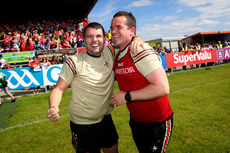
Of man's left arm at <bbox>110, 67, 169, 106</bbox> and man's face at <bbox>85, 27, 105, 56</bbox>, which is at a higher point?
man's face at <bbox>85, 27, 105, 56</bbox>

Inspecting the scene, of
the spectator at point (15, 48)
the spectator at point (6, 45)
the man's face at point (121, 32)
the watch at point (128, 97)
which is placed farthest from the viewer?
the spectator at point (6, 45)

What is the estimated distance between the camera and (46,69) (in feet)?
35.0

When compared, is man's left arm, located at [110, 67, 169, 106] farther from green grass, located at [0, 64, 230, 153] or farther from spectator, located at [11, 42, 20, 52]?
spectator, located at [11, 42, 20, 52]

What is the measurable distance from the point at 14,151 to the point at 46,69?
7.57 metres

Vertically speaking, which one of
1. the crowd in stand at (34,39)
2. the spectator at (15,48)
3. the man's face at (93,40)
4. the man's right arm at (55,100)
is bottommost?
the man's right arm at (55,100)

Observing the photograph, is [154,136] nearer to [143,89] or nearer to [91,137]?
[143,89]

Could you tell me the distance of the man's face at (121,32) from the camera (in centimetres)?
199

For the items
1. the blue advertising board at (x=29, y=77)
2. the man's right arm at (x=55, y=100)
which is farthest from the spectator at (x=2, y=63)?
the man's right arm at (x=55, y=100)

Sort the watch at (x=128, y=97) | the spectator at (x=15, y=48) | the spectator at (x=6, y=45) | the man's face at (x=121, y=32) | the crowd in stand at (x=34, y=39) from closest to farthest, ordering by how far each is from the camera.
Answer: the watch at (x=128, y=97)
the man's face at (x=121, y=32)
the spectator at (x=15, y=48)
the spectator at (x=6, y=45)
the crowd in stand at (x=34, y=39)

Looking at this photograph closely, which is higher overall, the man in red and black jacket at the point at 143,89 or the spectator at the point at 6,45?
the spectator at the point at 6,45

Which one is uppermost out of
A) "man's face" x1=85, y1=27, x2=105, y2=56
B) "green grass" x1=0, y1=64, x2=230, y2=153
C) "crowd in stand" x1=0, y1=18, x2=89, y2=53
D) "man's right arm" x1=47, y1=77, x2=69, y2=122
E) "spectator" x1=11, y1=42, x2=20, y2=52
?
"crowd in stand" x1=0, y1=18, x2=89, y2=53

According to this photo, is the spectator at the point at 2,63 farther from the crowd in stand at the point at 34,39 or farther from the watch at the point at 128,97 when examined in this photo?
the watch at the point at 128,97

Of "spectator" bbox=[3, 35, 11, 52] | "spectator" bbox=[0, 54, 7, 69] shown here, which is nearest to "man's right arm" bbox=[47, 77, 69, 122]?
"spectator" bbox=[0, 54, 7, 69]

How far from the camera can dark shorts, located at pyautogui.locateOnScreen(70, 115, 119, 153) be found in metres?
2.22
